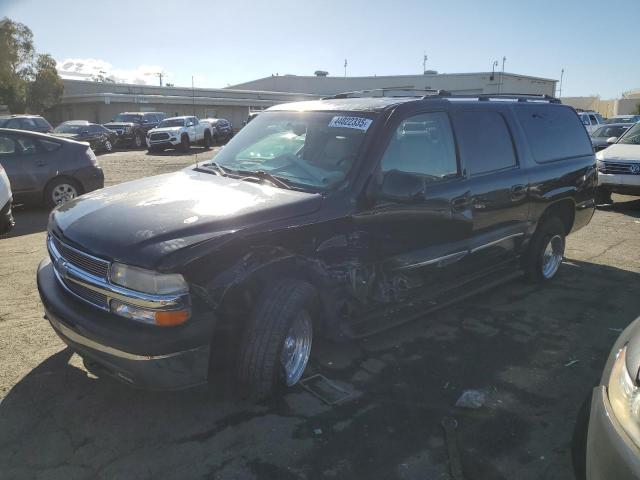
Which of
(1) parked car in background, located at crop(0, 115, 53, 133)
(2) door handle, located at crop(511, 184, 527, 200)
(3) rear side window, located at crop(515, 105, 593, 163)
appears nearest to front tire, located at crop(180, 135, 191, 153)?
(1) parked car in background, located at crop(0, 115, 53, 133)

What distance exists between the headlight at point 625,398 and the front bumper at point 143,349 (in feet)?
6.43

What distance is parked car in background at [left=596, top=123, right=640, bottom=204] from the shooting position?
33.8ft

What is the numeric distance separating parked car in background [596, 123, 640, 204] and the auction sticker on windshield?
27.2 feet

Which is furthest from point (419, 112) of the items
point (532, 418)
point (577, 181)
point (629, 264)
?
point (629, 264)

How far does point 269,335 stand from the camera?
314cm

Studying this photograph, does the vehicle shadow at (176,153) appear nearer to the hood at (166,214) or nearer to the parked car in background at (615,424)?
the hood at (166,214)

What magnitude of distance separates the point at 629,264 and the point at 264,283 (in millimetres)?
5570

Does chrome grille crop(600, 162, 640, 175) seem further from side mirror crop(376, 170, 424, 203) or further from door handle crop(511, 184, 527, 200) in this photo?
side mirror crop(376, 170, 424, 203)

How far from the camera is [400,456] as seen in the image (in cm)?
293

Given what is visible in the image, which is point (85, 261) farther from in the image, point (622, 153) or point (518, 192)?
point (622, 153)

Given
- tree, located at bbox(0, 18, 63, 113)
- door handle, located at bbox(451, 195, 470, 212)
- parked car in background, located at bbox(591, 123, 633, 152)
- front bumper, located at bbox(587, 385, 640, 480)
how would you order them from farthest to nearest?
tree, located at bbox(0, 18, 63, 113) < parked car in background, located at bbox(591, 123, 633, 152) < door handle, located at bbox(451, 195, 470, 212) < front bumper, located at bbox(587, 385, 640, 480)

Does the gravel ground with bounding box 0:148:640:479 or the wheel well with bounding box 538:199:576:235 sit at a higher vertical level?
the wheel well with bounding box 538:199:576:235

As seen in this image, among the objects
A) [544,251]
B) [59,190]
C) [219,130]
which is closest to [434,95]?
[544,251]

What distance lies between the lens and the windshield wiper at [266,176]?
12.1 feet
